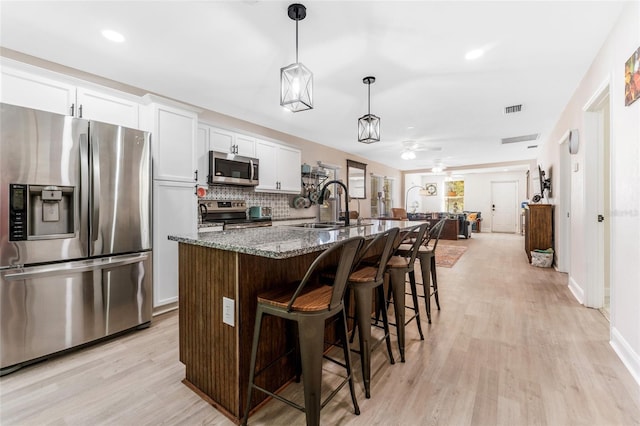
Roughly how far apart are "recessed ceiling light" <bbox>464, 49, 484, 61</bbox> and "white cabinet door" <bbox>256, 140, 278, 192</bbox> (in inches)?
115

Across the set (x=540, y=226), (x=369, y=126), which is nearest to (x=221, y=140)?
(x=369, y=126)

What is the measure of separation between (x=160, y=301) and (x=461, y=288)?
3.60 m

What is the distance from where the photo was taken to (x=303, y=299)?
4.58 ft

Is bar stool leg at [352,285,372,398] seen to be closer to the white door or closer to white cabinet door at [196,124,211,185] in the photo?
white cabinet door at [196,124,211,185]

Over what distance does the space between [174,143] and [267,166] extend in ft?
5.25

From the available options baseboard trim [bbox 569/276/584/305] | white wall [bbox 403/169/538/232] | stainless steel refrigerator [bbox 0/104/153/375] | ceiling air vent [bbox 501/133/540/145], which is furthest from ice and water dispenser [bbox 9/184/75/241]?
white wall [bbox 403/169/538/232]

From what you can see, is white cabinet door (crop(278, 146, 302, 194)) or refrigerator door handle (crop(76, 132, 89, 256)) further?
white cabinet door (crop(278, 146, 302, 194))

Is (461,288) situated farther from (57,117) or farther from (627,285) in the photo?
(57,117)

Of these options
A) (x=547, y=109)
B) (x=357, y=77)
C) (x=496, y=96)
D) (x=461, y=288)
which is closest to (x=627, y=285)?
(x=461, y=288)

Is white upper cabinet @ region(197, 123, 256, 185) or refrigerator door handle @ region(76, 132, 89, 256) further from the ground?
white upper cabinet @ region(197, 123, 256, 185)

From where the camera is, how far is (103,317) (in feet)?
7.89

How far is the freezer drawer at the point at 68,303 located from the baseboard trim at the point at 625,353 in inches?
146

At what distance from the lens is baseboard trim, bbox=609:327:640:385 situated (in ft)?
5.92

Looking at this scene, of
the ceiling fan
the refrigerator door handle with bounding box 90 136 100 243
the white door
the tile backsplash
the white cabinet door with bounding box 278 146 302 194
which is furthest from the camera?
the white door
